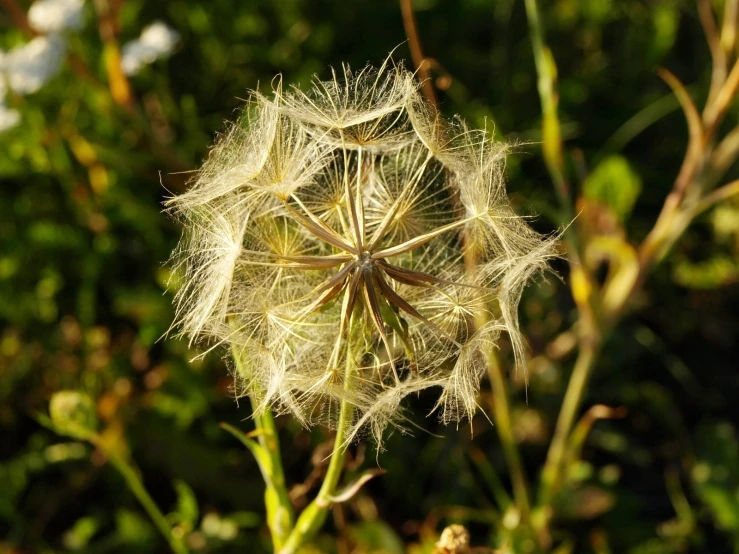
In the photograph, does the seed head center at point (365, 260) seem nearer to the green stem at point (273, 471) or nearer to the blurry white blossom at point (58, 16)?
the green stem at point (273, 471)

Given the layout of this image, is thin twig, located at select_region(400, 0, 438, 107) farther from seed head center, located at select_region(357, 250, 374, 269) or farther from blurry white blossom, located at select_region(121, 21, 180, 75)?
blurry white blossom, located at select_region(121, 21, 180, 75)

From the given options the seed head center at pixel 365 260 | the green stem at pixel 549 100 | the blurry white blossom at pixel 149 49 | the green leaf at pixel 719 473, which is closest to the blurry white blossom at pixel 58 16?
the blurry white blossom at pixel 149 49

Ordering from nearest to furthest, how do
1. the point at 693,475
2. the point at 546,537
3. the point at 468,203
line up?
the point at 468,203, the point at 546,537, the point at 693,475

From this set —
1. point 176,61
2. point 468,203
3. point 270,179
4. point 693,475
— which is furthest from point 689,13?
point 270,179

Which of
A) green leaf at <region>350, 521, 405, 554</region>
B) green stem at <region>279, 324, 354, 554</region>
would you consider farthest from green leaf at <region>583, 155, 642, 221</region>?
green stem at <region>279, 324, 354, 554</region>

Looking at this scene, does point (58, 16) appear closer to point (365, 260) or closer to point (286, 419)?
point (286, 419)

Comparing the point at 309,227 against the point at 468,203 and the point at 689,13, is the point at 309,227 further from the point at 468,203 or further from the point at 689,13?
the point at 689,13
